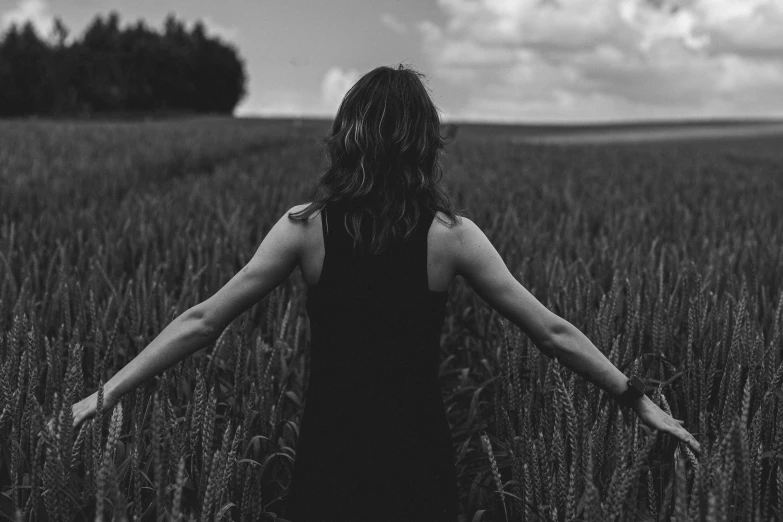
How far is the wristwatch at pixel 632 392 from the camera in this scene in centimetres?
150

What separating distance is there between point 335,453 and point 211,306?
402mm

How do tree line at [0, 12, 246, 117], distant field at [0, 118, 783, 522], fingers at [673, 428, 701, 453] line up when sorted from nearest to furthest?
distant field at [0, 118, 783, 522], fingers at [673, 428, 701, 453], tree line at [0, 12, 246, 117]

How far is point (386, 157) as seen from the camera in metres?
1.49

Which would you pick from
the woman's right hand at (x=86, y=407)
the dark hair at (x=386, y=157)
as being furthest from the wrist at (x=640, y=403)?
the woman's right hand at (x=86, y=407)

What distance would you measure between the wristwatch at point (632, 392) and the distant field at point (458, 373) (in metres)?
0.05

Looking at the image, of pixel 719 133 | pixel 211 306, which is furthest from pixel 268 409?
pixel 719 133

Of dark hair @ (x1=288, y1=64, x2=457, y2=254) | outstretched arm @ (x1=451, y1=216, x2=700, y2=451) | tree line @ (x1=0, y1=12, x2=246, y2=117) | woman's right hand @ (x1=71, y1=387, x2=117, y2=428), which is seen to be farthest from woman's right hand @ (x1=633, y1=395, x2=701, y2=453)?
tree line @ (x1=0, y1=12, x2=246, y2=117)

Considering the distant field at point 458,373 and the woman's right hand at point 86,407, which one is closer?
the distant field at point 458,373

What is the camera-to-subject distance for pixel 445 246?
4.92ft

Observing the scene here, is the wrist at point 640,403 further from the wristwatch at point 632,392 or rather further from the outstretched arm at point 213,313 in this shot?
the outstretched arm at point 213,313

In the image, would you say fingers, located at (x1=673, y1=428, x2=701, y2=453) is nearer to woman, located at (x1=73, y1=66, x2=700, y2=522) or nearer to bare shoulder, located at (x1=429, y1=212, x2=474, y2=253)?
woman, located at (x1=73, y1=66, x2=700, y2=522)

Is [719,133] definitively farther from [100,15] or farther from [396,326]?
[100,15]

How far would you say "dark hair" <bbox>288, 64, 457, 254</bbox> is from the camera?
1473 mm

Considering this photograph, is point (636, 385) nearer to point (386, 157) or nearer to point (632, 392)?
point (632, 392)
